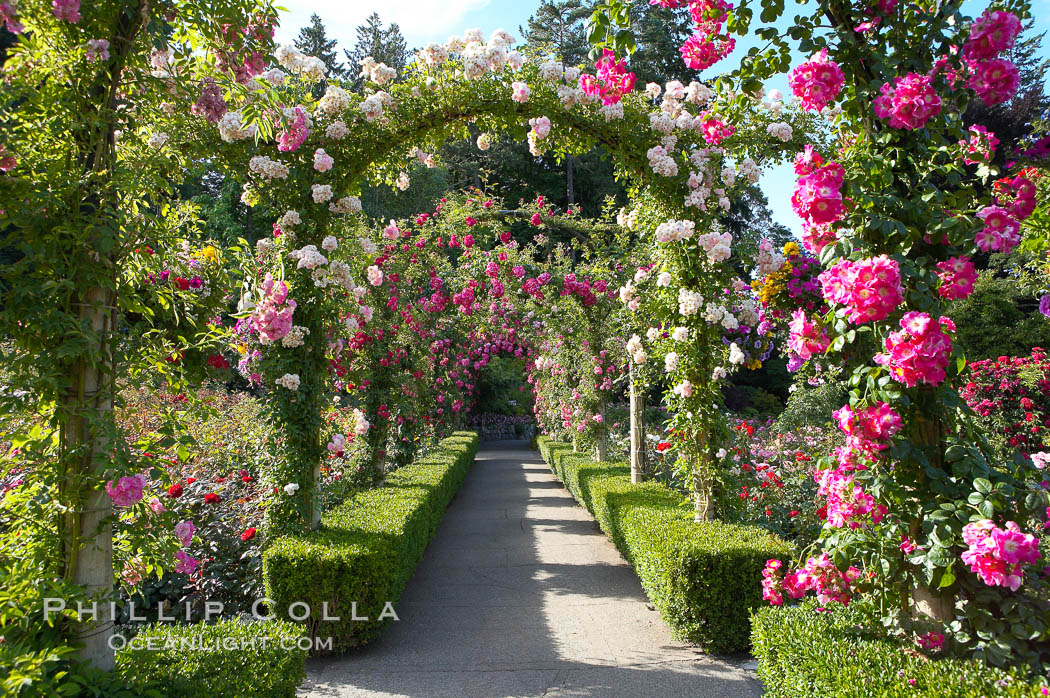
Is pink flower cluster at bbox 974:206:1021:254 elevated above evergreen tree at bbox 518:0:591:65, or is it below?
below

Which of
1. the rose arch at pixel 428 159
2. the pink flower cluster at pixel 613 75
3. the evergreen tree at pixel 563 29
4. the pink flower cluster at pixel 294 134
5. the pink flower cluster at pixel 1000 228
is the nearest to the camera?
the pink flower cluster at pixel 1000 228

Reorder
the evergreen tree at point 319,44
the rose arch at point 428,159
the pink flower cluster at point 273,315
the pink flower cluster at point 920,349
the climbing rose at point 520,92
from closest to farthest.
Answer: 1. the pink flower cluster at point 920,349
2. the pink flower cluster at point 273,315
3. the rose arch at point 428,159
4. the climbing rose at point 520,92
5. the evergreen tree at point 319,44

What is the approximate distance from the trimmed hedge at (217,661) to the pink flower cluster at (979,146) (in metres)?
3.15

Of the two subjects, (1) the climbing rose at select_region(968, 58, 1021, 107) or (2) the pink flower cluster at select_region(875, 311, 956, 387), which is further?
(1) the climbing rose at select_region(968, 58, 1021, 107)

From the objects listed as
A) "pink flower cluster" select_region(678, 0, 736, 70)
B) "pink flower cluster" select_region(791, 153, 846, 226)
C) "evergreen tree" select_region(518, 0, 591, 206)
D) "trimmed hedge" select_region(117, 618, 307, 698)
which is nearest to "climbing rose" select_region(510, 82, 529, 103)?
"pink flower cluster" select_region(678, 0, 736, 70)

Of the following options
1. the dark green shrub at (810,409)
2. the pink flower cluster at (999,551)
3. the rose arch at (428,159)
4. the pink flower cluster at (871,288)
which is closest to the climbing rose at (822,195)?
the pink flower cluster at (871,288)

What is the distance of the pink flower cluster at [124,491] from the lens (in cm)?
212

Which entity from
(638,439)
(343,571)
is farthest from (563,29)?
(343,571)

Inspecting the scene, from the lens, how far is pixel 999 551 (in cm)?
178

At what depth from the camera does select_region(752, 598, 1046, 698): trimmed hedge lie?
1860mm

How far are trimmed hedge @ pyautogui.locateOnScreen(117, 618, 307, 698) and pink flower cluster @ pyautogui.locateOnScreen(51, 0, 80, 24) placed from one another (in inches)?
84.4

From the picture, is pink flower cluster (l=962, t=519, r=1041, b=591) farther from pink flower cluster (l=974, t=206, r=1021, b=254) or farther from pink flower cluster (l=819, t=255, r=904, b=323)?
pink flower cluster (l=974, t=206, r=1021, b=254)

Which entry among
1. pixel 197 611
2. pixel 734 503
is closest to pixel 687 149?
pixel 734 503

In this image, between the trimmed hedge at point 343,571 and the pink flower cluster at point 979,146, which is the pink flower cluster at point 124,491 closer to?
the trimmed hedge at point 343,571
